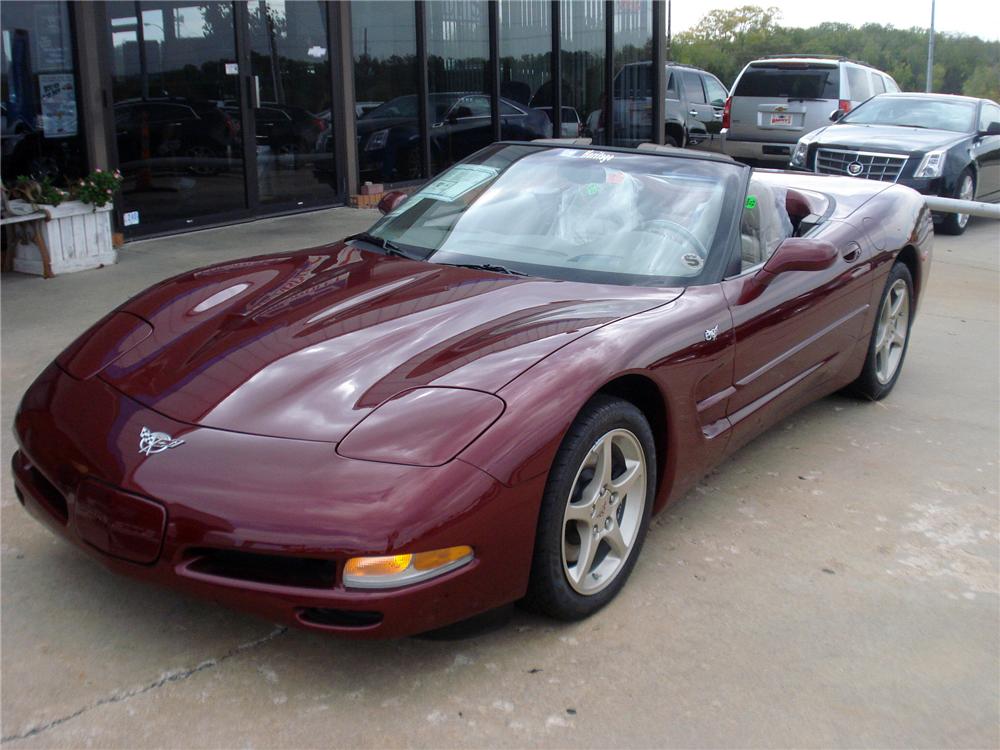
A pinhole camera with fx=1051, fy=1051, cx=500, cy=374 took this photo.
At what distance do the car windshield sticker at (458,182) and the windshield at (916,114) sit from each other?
30.5ft

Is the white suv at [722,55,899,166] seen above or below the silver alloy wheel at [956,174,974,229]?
above

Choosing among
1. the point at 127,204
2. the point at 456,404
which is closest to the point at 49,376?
the point at 456,404

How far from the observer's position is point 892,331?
5367 millimetres

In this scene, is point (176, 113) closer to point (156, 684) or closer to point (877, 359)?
point (877, 359)

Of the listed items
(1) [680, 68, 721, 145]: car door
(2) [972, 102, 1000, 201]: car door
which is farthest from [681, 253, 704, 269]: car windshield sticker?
(1) [680, 68, 721, 145]: car door

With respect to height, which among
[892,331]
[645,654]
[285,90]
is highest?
[285,90]

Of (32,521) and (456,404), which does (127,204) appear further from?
(456,404)

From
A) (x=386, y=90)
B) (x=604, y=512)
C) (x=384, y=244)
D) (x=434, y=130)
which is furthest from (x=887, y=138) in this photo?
(x=604, y=512)

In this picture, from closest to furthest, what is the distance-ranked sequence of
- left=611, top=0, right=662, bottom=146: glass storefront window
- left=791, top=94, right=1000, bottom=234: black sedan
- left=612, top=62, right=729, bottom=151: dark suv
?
left=791, top=94, right=1000, bottom=234: black sedan → left=611, top=0, right=662, bottom=146: glass storefront window → left=612, top=62, right=729, bottom=151: dark suv

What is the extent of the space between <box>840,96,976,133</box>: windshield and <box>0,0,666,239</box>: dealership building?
3.32 meters

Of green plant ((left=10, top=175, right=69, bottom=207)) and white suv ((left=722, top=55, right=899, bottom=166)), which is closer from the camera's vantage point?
green plant ((left=10, top=175, right=69, bottom=207))

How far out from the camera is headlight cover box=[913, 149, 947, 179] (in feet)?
36.2

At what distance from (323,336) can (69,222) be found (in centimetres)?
521

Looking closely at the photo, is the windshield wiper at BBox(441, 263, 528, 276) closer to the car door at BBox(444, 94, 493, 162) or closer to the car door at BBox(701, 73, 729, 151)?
the car door at BBox(444, 94, 493, 162)
